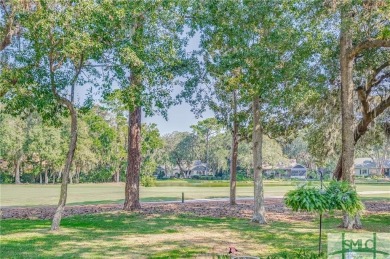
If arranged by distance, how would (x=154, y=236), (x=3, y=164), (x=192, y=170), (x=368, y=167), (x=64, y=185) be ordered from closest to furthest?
(x=154, y=236) → (x=64, y=185) → (x=3, y=164) → (x=368, y=167) → (x=192, y=170)

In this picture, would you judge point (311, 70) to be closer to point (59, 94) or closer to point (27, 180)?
point (59, 94)

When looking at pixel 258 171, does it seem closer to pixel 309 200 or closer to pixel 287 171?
pixel 309 200

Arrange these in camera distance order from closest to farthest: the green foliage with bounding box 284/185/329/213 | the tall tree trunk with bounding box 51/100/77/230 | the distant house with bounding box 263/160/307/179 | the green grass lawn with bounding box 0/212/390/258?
the green foliage with bounding box 284/185/329/213 < the green grass lawn with bounding box 0/212/390/258 < the tall tree trunk with bounding box 51/100/77/230 < the distant house with bounding box 263/160/307/179

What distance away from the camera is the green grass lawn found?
23.5ft

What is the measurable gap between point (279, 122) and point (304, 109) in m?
1.09

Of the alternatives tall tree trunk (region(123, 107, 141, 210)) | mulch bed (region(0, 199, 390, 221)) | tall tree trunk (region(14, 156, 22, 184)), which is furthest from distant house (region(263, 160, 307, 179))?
tall tree trunk (region(123, 107, 141, 210))

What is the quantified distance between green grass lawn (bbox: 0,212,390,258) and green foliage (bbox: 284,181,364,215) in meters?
1.93

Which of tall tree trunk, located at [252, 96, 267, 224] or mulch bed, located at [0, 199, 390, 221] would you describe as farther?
mulch bed, located at [0, 199, 390, 221]

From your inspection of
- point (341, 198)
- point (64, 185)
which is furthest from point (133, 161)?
point (341, 198)

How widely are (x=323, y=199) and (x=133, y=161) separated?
9.08 m

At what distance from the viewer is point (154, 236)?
8977 mm

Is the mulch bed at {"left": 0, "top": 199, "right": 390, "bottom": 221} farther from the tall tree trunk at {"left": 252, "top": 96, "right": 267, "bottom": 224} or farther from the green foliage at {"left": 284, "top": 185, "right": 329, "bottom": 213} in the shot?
the green foliage at {"left": 284, "top": 185, "right": 329, "bottom": 213}

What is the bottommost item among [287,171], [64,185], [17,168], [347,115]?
[287,171]

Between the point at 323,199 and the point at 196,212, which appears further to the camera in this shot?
the point at 196,212
